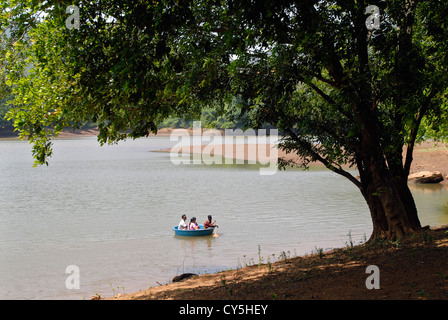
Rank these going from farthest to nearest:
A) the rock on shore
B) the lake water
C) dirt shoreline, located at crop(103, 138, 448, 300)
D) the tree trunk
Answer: the rock on shore, the lake water, the tree trunk, dirt shoreline, located at crop(103, 138, 448, 300)

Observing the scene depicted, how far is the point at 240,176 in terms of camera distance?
47.8m

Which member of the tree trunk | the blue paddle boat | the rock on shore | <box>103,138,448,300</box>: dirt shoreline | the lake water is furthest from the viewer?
the rock on shore

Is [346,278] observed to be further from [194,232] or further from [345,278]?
[194,232]

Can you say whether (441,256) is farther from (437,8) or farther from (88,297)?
(88,297)

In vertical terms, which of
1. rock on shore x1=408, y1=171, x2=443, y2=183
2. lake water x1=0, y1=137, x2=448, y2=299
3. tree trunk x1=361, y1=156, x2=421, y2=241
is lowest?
lake water x1=0, y1=137, x2=448, y2=299

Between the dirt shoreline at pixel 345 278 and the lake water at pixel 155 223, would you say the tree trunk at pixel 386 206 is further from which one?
the lake water at pixel 155 223

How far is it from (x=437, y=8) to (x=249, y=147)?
66650mm

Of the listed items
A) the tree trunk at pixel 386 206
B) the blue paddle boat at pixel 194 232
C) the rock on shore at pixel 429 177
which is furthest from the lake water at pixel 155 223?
the tree trunk at pixel 386 206

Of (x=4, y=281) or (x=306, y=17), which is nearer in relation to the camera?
(x=306, y=17)

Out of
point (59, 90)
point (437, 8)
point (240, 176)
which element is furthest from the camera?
point (240, 176)

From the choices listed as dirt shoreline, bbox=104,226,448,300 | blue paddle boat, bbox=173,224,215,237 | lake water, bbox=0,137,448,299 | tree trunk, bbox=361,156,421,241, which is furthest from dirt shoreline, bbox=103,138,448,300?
blue paddle boat, bbox=173,224,215,237

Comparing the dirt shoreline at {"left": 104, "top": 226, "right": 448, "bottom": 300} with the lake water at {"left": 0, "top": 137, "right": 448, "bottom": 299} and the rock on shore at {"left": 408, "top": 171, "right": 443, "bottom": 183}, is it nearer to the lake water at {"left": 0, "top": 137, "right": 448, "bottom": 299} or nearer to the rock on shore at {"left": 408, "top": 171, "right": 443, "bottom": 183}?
the lake water at {"left": 0, "top": 137, "right": 448, "bottom": 299}

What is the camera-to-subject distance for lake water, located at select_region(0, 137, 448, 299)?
16.7m

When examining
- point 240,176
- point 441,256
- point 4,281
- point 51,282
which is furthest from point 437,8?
point 240,176
